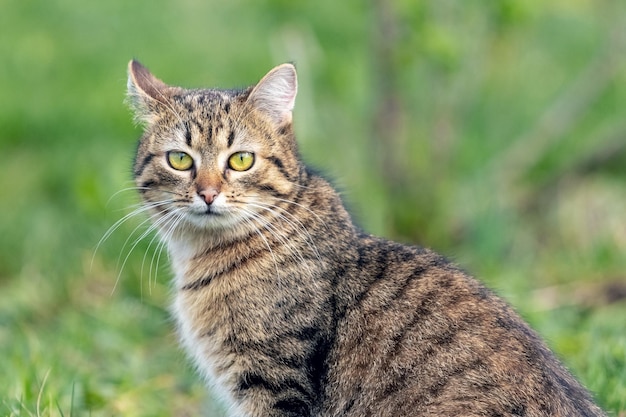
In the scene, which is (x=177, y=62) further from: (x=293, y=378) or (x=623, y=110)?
(x=293, y=378)

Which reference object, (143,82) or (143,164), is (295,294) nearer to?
(143,164)

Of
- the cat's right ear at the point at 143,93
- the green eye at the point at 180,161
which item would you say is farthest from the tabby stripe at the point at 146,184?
the cat's right ear at the point at 143,93

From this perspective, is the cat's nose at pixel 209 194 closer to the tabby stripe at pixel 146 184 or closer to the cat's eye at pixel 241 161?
the cat's eye at pixel 241 161

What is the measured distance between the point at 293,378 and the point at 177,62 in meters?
6.45

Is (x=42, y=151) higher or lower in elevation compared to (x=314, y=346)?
higher

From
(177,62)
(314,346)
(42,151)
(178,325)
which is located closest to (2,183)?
(42,151)

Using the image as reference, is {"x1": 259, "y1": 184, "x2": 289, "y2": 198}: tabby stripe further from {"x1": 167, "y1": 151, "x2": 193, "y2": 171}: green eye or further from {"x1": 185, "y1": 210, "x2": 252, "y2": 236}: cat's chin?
{"x1": 167, "y1": 151, "x2": 193, "y2": 171}: green eye

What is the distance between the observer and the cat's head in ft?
13.9

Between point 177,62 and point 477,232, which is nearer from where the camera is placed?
point 477,232

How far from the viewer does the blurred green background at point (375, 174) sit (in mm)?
5785

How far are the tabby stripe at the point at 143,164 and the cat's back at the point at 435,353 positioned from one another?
1.02 metres

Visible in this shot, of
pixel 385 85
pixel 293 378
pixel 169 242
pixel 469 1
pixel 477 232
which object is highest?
pixel 469 1

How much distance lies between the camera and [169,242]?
4.60 m

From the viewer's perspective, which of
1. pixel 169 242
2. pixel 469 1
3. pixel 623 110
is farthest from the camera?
pixel 623 110
